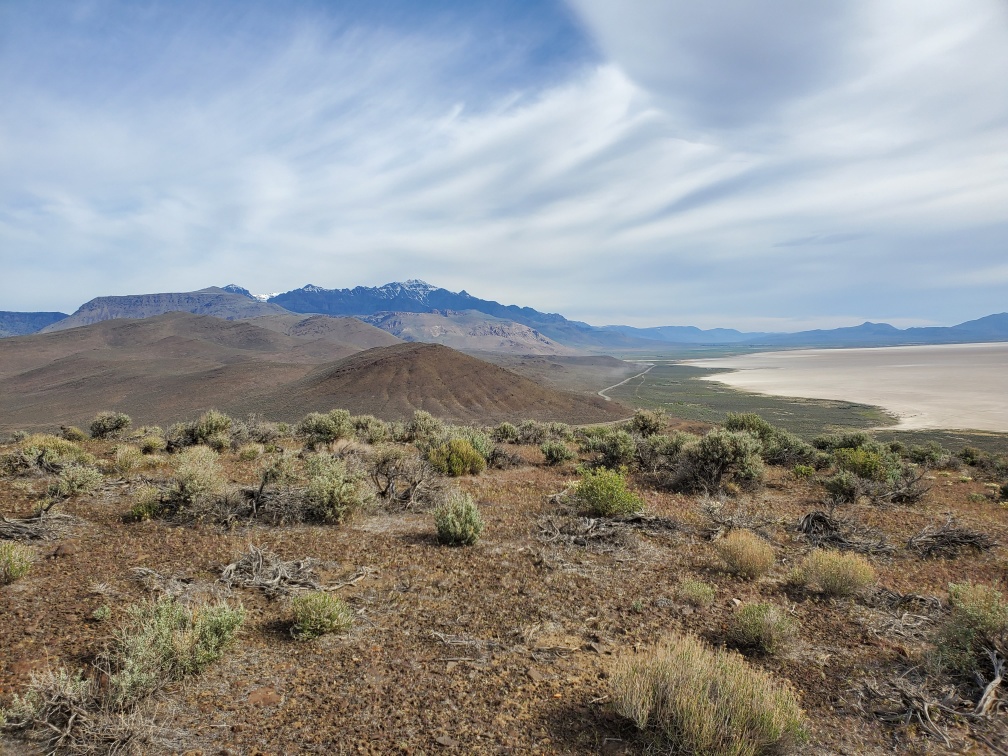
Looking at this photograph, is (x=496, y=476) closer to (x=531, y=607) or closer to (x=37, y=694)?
(x=531, y=607)

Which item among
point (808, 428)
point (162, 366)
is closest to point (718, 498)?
point (808, 428)

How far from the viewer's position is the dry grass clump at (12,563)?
5363 millimetres

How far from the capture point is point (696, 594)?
586 cm

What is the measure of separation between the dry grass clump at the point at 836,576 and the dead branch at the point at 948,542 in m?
2.18

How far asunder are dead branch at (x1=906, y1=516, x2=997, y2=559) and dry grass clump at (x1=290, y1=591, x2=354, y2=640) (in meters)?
8.81

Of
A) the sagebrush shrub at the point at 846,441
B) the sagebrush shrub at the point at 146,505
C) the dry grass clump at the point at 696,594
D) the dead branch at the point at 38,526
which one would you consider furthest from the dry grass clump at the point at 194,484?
the sagebrush shrub at the point at 846,441

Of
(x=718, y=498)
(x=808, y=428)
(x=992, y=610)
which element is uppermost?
(x=992, y=610)

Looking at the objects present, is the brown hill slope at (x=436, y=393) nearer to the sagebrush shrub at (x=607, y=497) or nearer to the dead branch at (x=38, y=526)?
the sagebrush shrub at (x=607, y=497)

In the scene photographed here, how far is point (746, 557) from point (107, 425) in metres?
21.1

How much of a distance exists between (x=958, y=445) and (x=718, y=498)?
46848 millimetres

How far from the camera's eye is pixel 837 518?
9.34 m

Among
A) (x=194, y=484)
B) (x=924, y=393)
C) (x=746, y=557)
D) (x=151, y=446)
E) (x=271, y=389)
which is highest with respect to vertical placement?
(x=194, y=484)

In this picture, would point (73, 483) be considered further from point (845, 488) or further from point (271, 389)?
point (271, 389)

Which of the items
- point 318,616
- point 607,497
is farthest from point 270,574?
point 607,497
